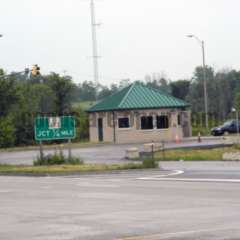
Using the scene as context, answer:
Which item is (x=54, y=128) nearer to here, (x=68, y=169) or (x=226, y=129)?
(x=68, y=169)

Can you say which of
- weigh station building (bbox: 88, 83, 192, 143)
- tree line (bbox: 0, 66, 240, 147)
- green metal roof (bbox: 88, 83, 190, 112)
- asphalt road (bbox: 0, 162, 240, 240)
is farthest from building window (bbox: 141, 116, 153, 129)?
asphalt road (bbox: 0, 162, 240, 240)

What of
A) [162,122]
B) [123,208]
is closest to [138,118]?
[162,122]

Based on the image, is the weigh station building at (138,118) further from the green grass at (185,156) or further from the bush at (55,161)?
the bush at (55,161)

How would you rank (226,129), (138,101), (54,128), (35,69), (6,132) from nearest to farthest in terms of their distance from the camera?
(54,128) < (35,69) < (138,101) < (6,132) < (226,129)

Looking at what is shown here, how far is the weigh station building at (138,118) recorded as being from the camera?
222ft

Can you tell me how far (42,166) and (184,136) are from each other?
3750cm

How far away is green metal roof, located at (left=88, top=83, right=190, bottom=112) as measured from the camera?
6819cm

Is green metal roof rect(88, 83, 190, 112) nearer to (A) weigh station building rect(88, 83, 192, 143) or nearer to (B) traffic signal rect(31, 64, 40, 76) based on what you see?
(A) weigh station building rect(88, 83, 192, 143)

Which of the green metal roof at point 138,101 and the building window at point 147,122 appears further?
the building window at point 147,122

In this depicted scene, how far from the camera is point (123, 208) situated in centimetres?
1752

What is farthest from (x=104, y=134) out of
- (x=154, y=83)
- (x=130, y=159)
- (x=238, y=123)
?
(x=154, y=83)

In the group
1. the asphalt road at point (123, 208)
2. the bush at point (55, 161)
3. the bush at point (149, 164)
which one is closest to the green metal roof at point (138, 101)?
the bush at point (55, 161)

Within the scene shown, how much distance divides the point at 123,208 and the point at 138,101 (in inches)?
2033

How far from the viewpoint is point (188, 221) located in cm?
1444
